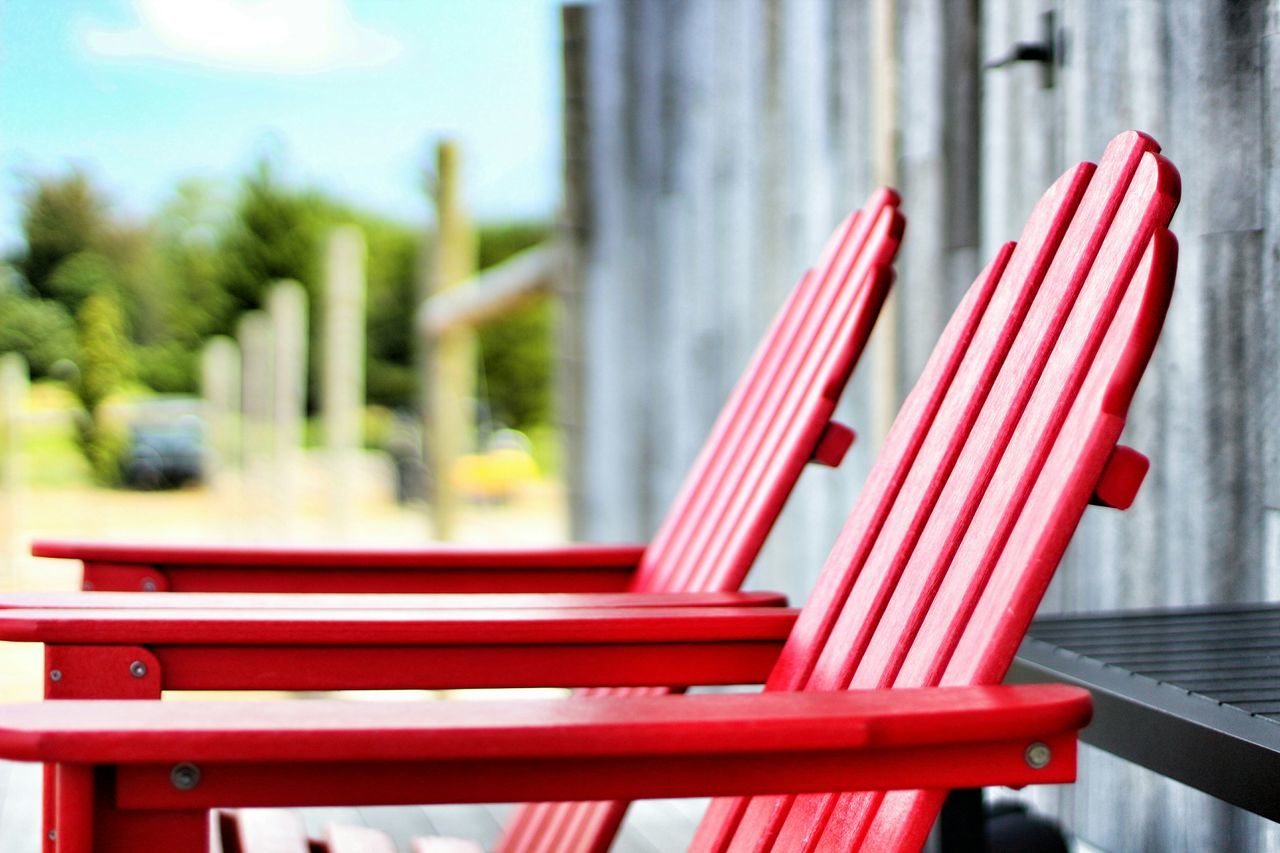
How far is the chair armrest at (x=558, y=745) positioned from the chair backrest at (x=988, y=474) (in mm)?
76

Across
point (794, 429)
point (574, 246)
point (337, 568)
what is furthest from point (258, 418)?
point (794, 429)

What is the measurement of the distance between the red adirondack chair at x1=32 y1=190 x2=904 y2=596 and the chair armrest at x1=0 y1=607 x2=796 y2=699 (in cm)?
27

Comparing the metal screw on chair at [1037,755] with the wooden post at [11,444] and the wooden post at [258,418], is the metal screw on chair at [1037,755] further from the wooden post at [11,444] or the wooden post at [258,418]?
the wooden post at [258,418]

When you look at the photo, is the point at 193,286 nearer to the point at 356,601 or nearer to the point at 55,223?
the point at 55,223

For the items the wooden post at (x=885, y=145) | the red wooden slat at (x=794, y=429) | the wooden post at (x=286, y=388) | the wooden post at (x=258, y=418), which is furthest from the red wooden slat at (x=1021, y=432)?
the wooden post at (x=258, y=418)

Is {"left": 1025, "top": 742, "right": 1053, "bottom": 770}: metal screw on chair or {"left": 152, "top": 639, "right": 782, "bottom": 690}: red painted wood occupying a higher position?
{"left": 1025, "top": 742, "right": 1053, "bottom": 770}: metal screw on chair

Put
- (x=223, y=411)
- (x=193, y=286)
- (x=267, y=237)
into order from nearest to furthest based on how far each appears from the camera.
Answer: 1. (x=223, y=411)
2. (x=193, y=286)
3. (x=267, y=237)

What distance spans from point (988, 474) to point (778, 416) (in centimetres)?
58

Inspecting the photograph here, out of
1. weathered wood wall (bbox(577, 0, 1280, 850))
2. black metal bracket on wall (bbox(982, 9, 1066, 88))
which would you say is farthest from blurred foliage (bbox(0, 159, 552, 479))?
black metal bracket on wall (bbox(982, 9, 1066, 88))

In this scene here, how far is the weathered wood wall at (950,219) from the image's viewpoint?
5.48 feet

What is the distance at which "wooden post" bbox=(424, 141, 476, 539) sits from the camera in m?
5.46

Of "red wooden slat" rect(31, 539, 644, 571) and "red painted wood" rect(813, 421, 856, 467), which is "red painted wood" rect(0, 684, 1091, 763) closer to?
"red painted wood" rect(813, 421, 856, 467)

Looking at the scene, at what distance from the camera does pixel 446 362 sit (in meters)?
5.46

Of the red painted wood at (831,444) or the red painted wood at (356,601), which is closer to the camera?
the red painted wood at (356,601)
